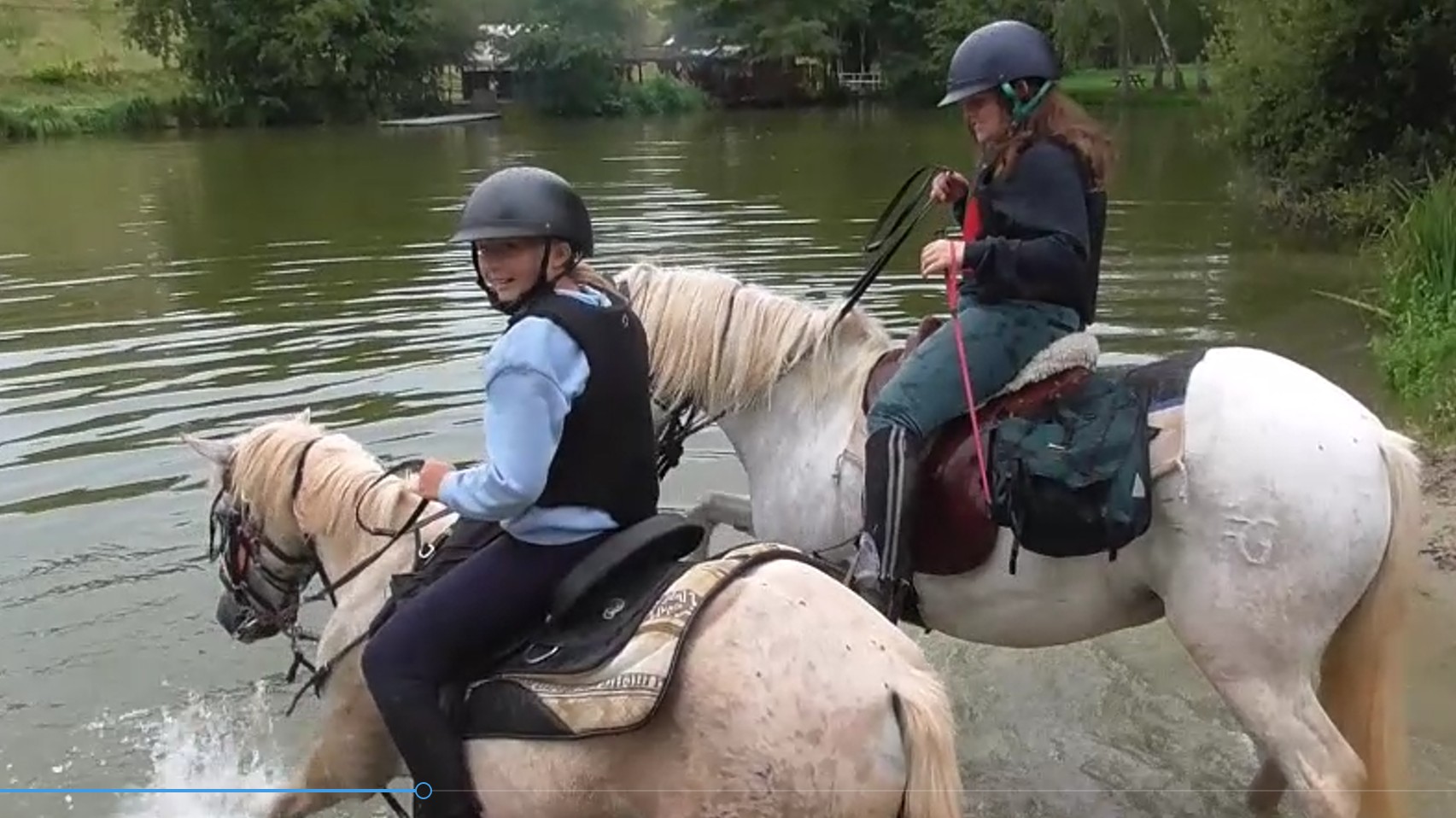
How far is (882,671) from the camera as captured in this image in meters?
3.26

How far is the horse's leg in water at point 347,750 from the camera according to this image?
14.3ft

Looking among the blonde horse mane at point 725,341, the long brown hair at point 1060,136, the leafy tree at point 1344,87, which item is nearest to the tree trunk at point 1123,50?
the leafy tree at point 1344,87

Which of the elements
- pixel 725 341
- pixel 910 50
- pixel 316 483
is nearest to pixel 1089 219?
pixel 725 341

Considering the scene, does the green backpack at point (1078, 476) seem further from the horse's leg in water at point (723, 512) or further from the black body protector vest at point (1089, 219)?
the horse's leg in water at point (723, 512)

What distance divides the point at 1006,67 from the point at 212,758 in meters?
4.27

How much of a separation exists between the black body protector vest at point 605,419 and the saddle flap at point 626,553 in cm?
10

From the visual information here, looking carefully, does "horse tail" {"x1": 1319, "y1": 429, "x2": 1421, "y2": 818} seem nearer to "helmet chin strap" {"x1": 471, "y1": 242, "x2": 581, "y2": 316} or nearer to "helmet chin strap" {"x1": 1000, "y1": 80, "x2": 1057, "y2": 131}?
"helmet chin strap" {"x1": 1000, "y1": 80, "x2": 1057, "y2": 131}

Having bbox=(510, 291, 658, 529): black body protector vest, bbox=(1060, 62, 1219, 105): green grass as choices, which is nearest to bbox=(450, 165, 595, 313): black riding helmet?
bbox=(510, 291, 658, 529): black body protector vest

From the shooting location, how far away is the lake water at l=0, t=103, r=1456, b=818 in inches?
234

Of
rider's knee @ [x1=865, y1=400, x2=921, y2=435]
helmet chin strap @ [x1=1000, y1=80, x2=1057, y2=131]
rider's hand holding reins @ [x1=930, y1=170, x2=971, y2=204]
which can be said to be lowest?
rider's knee @ [x1=865, y1=400, x2=921, y2=435]

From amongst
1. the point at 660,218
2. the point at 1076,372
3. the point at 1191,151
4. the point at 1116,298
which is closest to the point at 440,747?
the point at 1076,372

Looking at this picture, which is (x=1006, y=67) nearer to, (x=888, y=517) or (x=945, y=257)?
(x=945, y=257)

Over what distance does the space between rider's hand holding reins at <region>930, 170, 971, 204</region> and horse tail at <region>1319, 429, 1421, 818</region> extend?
167 centimetres

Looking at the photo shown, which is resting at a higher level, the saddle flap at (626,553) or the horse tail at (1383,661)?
the saddle flap at (626,553)
